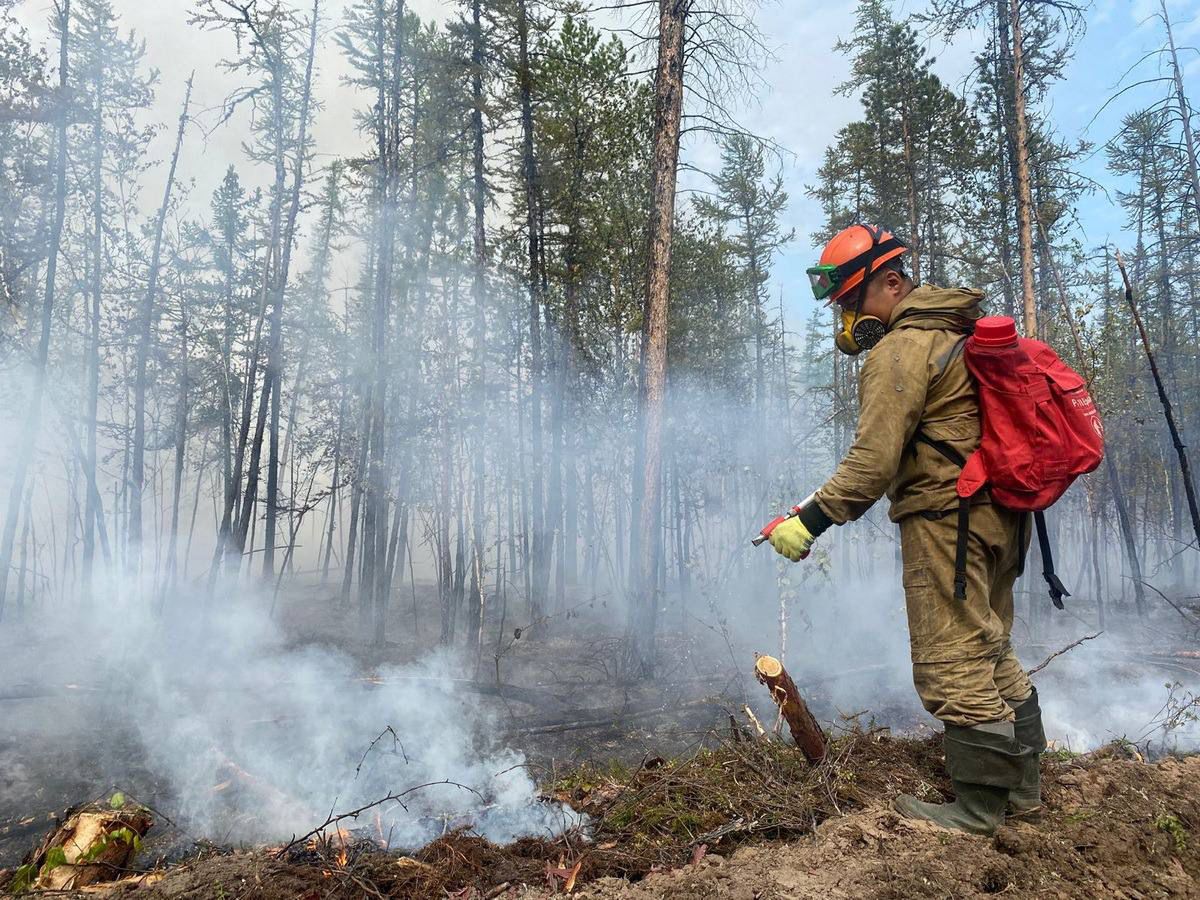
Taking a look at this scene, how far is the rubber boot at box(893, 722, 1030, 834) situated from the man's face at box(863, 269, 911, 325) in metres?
1.78

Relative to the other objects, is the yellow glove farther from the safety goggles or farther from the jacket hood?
the safety goggles

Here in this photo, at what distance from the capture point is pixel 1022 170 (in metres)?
11.8

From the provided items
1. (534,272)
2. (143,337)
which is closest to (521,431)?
(534,272)

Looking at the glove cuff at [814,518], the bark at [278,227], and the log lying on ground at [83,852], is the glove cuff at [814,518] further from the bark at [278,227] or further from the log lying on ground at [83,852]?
the bark at [278,227]

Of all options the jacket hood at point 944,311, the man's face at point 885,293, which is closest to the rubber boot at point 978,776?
the jacket hood at point 944,311

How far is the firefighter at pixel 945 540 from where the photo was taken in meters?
2.61

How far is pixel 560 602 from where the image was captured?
18.8 meters

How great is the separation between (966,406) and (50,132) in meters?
19.9

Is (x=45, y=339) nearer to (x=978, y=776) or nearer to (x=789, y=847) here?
(x=789, y=847)

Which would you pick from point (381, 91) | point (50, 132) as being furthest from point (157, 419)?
point (381, 91)

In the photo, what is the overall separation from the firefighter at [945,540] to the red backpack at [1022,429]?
2.7 inches

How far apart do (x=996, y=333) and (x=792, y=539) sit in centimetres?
114

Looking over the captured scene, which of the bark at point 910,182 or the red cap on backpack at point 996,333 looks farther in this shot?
the bark at point 910,182

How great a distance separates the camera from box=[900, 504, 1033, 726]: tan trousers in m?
2.62
